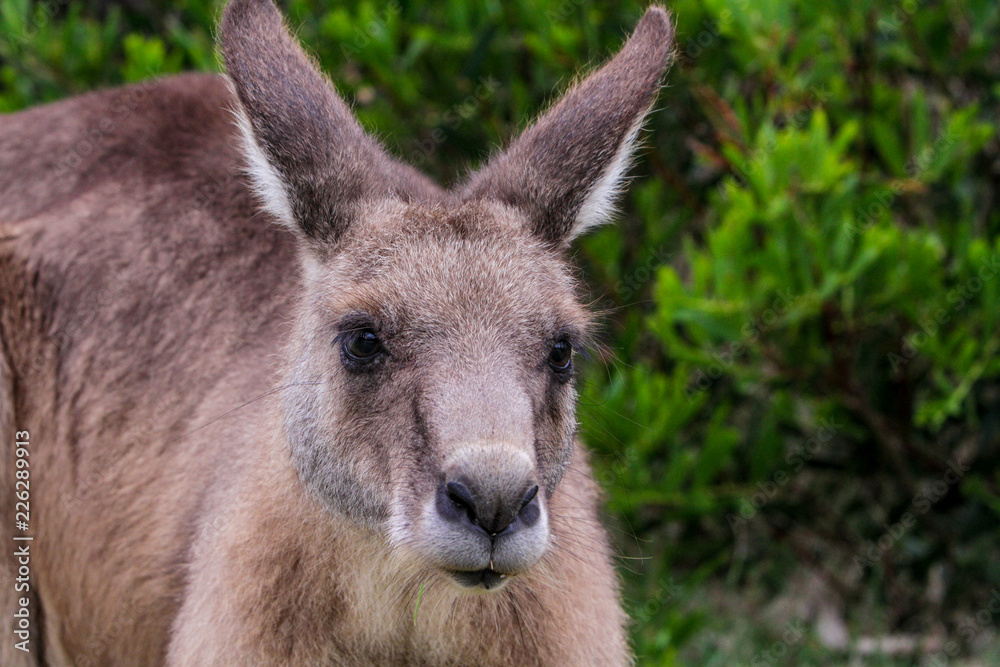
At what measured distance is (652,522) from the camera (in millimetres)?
6652

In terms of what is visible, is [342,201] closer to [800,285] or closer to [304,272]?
[304,272]

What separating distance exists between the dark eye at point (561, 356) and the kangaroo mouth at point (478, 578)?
2.40ft

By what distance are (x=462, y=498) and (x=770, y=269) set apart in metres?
3.03

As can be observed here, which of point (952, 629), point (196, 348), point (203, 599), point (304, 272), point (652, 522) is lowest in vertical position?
point (952, 629)

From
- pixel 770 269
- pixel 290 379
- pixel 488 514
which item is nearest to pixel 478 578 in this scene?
pixel 488 514

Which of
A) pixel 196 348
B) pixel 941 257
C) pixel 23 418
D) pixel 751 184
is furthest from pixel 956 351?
pixel 23 418

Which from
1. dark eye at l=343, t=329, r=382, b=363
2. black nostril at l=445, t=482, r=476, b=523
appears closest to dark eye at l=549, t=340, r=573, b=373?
dark eye at l=343, t=329, r=382, b=363

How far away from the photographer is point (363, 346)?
343 cm

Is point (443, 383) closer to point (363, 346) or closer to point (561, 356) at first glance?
point (363, 346)

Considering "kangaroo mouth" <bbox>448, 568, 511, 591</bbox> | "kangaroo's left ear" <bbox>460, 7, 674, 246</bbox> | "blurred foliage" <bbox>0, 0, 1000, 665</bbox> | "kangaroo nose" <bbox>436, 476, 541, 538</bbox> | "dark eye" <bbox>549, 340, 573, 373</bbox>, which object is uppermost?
"kangaroo's left ear" <bbox>460, 7, 674, 246</bbox>

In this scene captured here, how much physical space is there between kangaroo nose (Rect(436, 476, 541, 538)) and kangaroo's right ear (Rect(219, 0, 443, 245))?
3.79 feet

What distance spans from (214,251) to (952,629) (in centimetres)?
511

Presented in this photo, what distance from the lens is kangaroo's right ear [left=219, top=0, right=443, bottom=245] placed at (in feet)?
11.8

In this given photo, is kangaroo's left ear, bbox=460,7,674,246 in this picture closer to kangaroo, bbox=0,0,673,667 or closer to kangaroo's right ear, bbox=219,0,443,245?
kangaroo, bbox=0,0,673,667
